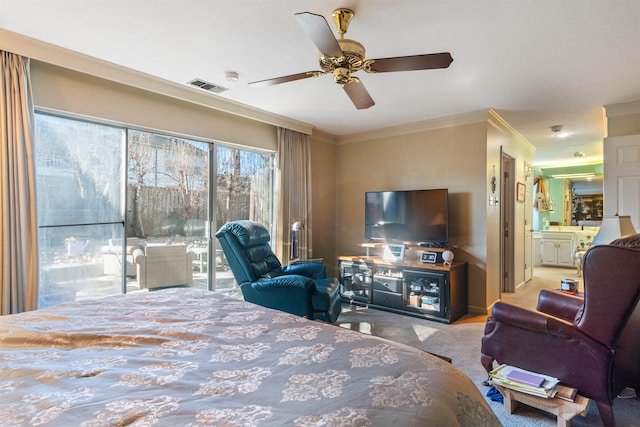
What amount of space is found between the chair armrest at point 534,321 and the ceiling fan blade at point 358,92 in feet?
5.92

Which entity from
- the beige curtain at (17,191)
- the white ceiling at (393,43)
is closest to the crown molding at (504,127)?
the white ceiling at (393,43)

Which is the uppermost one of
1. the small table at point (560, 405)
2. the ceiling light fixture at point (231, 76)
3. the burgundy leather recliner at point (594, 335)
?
the ceiling light fixture at point (231, 76)

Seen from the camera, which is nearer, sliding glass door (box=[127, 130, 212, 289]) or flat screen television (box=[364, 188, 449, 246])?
sliding glass door (box=[127, 130, 212, 289])

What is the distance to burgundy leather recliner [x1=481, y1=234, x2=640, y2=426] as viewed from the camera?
5.88ft

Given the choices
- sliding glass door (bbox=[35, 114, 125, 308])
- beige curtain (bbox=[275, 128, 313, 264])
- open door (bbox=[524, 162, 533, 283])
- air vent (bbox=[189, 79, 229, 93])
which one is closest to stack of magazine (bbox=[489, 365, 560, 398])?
beige curtain (bbox=[275, 128, 313, 264])

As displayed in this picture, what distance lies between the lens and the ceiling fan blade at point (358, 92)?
2401mm

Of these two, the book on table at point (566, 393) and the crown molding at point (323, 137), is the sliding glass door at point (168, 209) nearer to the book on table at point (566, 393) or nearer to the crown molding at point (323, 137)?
the crown molding at point (323, 137)

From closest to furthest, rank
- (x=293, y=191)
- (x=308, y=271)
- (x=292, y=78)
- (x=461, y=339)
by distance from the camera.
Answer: (x=292, y=78) < (x=461, y=339) < (x=308, y=271) < (x=293, y=191)

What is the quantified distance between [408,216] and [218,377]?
379cm

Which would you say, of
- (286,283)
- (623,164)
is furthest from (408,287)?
(623,164)

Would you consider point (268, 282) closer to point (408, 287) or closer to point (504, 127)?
point (408, 287)

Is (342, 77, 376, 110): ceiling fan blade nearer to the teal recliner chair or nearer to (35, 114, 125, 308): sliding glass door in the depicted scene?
the teal recliner chair

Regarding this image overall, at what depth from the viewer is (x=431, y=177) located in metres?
4.59

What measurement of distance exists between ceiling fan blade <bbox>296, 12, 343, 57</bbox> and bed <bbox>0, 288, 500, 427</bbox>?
1461 mm
